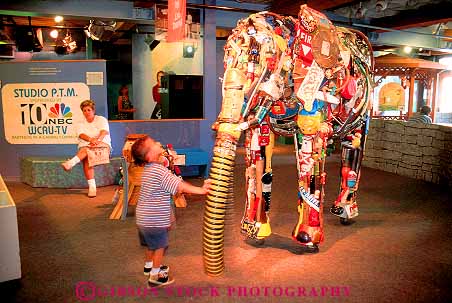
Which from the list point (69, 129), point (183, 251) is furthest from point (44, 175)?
point (183, 251)

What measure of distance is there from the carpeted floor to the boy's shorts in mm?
309

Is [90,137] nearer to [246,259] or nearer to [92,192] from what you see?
[92,192]

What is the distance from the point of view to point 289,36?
3.30m

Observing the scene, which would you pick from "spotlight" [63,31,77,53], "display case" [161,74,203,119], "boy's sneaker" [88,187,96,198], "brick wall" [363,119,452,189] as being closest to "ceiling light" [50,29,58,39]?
"spotlight" [63,31,77,53]

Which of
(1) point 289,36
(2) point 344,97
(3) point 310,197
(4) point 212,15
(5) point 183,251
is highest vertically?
(4) point 212,15

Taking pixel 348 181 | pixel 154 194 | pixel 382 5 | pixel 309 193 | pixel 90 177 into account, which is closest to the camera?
pixel 154 194

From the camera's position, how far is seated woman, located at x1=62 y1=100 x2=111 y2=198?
5.42 m

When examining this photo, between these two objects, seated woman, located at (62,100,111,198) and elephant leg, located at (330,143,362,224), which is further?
seated woman, located at (62,100,111,198)

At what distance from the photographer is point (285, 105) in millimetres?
3471

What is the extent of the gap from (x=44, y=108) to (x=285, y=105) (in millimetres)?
4225

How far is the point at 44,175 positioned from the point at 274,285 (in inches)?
165

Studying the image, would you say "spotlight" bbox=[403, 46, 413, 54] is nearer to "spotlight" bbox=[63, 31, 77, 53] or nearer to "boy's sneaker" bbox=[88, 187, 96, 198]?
"spotlight" bbox=[63, 31, 77, 53]

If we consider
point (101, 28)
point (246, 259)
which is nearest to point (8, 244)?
A: point (246, 259)

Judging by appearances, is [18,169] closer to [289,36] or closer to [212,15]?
[212,15]
